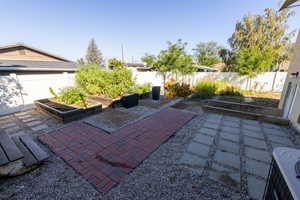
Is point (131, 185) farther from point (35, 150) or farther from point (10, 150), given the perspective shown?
point (10, 150)

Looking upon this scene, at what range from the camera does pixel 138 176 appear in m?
2.05

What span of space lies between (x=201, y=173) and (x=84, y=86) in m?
6.53

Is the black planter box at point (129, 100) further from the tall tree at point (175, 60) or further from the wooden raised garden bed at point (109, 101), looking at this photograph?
the tall tree at point (175, 60)

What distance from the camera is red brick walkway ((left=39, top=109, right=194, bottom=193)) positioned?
212 cm

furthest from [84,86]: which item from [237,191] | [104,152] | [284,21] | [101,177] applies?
[284,21]

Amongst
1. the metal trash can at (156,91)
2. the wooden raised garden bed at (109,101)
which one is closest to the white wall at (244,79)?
the metal trash can at (156,91)

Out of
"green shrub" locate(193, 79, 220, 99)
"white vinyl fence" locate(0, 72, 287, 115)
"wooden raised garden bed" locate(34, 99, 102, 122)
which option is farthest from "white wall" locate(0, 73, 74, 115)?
"green shrub" locate(193, 79, 220, 99)

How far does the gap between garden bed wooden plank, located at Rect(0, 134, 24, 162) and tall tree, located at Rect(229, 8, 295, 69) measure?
698 inches

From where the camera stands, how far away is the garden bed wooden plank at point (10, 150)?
1.92 metres

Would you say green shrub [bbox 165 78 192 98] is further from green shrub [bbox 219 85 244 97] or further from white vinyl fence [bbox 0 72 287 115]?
white vinyl fence [bbox 0 72 287 115]

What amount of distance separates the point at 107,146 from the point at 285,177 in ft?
9.16

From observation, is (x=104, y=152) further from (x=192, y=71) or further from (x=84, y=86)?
(x=192, y=71)

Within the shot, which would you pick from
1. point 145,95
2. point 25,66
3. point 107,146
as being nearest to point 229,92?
point 145,95

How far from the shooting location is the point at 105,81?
20.2 ft
